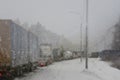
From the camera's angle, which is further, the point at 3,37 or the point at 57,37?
the point at 57,37

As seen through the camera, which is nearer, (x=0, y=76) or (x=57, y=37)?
(x=0, y=76)

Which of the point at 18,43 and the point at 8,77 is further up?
the point at 18,43

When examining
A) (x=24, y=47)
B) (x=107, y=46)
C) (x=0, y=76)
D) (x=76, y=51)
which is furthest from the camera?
(x=76, y=51)

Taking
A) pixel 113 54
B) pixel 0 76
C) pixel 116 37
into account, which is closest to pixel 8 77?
pixel 0 76

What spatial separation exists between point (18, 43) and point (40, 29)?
155442mm

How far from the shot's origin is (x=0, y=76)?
2603cm

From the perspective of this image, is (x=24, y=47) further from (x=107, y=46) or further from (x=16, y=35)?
(x=107, y=46)

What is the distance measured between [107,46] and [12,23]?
101631 mm

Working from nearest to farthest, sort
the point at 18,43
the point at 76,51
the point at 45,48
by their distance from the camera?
1. the point at 18,43
2. the point at 45,48
3. the point at 76,51

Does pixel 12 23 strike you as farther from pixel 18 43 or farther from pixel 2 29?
Answer: pixel 18 43

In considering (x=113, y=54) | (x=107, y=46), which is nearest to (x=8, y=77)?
(x=113, y=54)

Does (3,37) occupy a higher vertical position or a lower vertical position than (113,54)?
higher

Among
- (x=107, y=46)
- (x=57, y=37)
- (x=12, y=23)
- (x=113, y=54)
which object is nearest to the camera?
(x=12, y=23)

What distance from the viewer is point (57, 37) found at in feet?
610
